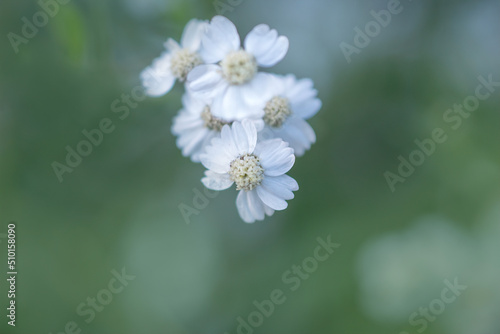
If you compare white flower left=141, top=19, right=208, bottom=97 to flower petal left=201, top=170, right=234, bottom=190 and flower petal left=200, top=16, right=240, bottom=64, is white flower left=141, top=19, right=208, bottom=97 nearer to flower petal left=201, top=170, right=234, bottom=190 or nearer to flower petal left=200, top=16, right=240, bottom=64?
flower petal left=200, top=16, right=240, bottom=64

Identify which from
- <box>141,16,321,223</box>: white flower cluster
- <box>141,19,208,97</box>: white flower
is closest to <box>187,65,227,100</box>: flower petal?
<box>141,16,321,223</box>: white flower cluster

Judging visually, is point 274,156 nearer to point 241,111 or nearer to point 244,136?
point 244,136

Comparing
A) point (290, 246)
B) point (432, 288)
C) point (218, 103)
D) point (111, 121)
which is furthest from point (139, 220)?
point (432, 288)

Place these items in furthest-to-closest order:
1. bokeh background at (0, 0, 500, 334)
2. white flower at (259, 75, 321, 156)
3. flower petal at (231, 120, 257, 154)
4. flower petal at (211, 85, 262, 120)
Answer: bokeh background at (0, 0, 500, 334) < white flower at (259, 75, 321, 156) < flower petal at (211, 85, 262, 120) < flower petal at (231, 120, 257, 154)

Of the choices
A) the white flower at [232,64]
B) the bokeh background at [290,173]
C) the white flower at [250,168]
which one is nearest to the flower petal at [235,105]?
the white flower at [232,64]

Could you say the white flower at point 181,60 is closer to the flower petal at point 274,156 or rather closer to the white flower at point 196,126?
the white flower at point 196,126

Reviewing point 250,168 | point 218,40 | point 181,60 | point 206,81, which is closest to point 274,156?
point 250,168

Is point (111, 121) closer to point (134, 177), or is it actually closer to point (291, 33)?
point (134, 177)
